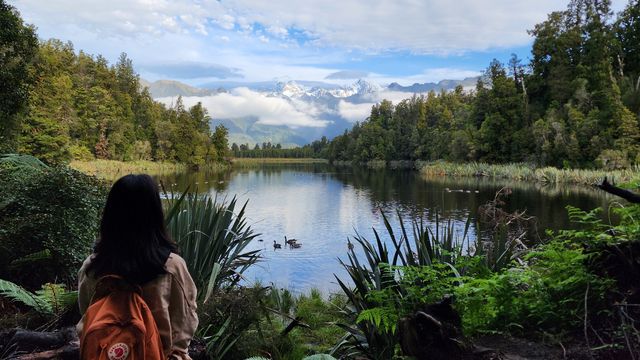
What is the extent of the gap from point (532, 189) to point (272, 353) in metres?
31.8

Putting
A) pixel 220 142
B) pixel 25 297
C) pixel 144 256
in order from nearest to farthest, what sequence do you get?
pixel 144 256, pixel 25 297, pixel 220 142

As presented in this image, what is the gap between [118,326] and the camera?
152cm

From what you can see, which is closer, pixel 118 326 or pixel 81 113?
pixel 118 326

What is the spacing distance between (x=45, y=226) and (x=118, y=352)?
335cm

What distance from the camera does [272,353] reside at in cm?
360

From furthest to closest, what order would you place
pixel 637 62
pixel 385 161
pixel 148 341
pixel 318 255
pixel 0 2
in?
pixel 385 161 → pixel 637 62 → pixel 0 2 → pixel 318 255 → pixel 148 341

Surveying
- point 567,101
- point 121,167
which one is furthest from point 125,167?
point 567,101

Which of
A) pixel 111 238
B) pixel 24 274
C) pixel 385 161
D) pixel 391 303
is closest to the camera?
pixel 111 238

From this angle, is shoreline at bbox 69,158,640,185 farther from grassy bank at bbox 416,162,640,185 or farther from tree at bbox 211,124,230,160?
tree at bbox 211,124,230,160

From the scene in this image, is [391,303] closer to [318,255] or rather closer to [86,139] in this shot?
[318,255]

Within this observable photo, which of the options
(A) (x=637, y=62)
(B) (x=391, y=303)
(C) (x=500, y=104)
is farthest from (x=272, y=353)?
(A) (x=637, y=62)

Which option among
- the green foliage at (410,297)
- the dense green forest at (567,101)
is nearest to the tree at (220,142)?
the dense green forest at (567,101)

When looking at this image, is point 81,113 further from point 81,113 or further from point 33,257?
point 33,257

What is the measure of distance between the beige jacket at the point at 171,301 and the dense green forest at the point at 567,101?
3997 centimetres
